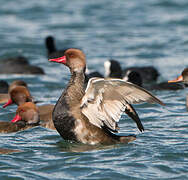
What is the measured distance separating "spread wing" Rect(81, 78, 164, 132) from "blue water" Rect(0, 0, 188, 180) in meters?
0.40

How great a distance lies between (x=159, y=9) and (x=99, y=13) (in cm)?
264

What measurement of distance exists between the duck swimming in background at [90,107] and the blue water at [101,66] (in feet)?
0.66

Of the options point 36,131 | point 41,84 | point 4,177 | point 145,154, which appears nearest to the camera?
point 4,177

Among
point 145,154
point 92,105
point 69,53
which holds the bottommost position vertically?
point 145,154

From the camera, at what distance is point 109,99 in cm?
666

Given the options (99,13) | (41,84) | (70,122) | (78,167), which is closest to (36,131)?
(70,122)

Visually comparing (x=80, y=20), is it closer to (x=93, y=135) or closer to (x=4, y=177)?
(x=93, y=135)

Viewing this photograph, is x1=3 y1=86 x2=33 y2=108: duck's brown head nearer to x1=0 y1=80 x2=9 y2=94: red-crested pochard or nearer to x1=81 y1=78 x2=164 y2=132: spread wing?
x1=0 y1=80 x2=9 y2=94: red-crested pochard

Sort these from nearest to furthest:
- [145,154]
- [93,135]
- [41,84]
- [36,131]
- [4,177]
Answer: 1. [4,177]
2. [145,154]
3. [93,135]
4. [36,131]
5. [41,84]

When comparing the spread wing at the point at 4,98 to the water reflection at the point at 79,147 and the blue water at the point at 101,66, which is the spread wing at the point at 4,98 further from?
the water reflection at the point at 79,147

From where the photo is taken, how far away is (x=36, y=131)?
8.02 metres

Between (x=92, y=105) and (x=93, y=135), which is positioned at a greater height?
(x=92, y=105)

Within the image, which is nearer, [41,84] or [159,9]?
[41,84]

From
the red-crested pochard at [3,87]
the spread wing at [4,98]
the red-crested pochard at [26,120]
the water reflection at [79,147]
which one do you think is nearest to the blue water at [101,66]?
the water reflection at [79,147]
